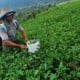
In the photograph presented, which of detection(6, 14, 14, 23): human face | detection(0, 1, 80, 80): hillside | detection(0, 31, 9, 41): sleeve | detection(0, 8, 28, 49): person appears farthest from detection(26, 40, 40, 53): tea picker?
detection(6, 14, 14, 23): human face

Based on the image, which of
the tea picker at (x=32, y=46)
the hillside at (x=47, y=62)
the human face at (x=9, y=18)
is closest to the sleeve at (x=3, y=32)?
the human face at (x=9, y=18)

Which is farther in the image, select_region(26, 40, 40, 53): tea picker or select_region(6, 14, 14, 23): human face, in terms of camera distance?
select_region(6, 14, 14, 23): human face

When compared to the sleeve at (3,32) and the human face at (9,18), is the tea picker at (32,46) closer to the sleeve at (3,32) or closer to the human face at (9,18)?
the sleeve at (3,32)

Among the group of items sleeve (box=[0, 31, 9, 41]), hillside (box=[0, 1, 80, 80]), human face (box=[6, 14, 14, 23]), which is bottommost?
hillside (box=[0, 1, 80, 80])

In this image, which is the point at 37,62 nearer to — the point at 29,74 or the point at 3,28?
the point at 29,74

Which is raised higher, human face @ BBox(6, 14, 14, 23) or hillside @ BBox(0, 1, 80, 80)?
human face @ BBox(6, 14, 14, 23)

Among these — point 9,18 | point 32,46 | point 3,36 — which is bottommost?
point 32,46

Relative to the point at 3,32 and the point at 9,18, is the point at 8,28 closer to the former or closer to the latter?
the point at 9,18

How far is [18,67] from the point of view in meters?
6.74

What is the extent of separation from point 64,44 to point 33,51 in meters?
0.78

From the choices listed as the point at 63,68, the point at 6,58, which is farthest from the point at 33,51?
the point at 63,68

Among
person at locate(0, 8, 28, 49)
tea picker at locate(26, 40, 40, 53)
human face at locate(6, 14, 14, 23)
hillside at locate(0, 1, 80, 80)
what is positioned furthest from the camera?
human face at locate(6, 14, 14, 23)

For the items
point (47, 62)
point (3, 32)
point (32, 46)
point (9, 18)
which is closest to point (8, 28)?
point (9, 18)

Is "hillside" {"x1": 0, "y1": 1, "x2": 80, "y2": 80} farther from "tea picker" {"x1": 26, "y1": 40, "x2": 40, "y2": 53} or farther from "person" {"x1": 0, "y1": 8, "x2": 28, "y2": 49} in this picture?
"person" {"x1": 0, "y1": 8, "x2": 28, "y2": 49}
